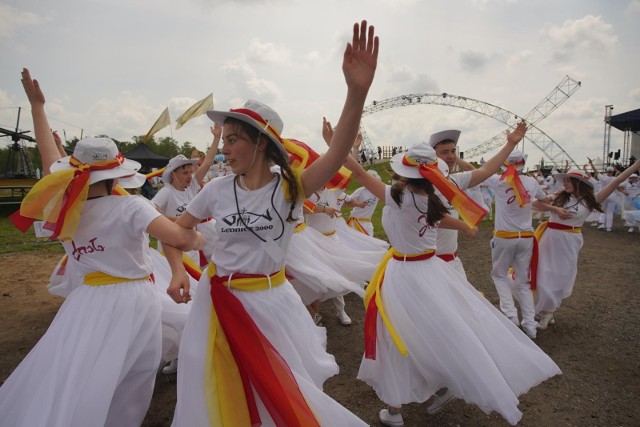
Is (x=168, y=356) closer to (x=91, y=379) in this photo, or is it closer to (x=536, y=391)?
(x=91, y=379)

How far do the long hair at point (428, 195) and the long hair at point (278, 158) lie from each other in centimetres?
141

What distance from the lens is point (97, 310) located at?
109 inches

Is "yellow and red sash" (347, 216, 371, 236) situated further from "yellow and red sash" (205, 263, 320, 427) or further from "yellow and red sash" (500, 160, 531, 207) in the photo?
"yellow and red sash" (205, 263, 320, 427)

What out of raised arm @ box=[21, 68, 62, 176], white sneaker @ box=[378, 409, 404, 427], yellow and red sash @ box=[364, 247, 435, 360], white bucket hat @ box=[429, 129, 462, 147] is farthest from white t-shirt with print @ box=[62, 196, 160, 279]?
white bucket hat @ box=[429, 129, 462, 147]

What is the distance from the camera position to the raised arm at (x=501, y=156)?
4051 mm


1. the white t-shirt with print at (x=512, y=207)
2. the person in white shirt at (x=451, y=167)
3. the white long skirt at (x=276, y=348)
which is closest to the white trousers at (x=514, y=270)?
the white t-shirt with print at (x=512, y=207)

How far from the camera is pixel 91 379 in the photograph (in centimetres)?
246

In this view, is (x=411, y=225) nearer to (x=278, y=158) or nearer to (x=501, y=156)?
(x=501, y=156)

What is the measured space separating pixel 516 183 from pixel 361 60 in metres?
4.85

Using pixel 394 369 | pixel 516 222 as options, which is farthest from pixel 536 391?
pixel 516 222

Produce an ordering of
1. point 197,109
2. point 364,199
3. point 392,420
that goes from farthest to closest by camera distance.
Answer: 1. point 364,199
2. point 197,109
3. point 392,420

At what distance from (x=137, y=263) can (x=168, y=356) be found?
1593 millimetres

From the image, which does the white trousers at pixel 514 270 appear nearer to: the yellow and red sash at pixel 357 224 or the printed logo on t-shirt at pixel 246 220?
the yellow and red sash at pixel 357 224

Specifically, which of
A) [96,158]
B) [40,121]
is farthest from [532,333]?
[40,121]
